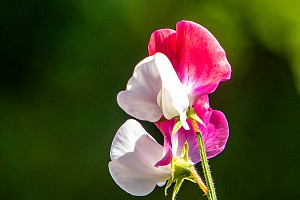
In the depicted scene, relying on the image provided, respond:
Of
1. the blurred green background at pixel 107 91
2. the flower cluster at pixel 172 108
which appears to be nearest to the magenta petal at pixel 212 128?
the flower cluster at pixel 172 108

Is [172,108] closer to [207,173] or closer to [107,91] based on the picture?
[207,173]

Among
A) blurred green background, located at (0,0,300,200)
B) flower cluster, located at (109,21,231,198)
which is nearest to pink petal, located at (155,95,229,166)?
flower cluster, located at (109,21,231,198)

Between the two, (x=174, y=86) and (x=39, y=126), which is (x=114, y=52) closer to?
(x=39, y=126)

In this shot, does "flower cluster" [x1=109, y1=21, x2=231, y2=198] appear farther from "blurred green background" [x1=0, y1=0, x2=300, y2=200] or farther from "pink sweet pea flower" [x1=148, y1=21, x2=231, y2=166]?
"blurred green background" [x1=0, y1=0, x2=300, y2=200]

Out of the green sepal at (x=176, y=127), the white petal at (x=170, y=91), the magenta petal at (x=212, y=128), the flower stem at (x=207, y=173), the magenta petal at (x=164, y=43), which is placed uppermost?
the magenta petal at (x=164, y=43)

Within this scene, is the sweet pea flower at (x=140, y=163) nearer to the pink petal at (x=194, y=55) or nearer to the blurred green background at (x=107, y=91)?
the pink petal at (x=194, y=55)

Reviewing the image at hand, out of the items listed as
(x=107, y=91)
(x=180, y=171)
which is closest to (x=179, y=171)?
(x=180, y=171)

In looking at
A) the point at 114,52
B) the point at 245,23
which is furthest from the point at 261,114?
the point at 114,52
